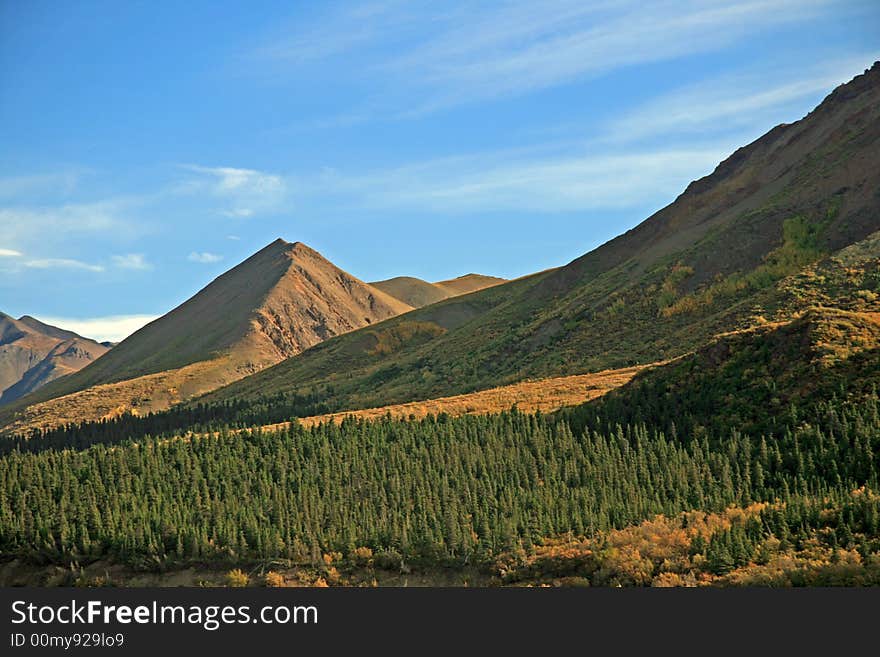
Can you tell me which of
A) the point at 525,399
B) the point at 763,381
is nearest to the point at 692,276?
the point at 525,399

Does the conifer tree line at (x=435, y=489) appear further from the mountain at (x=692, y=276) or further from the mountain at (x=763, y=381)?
the mountain at (x=692, y=276)

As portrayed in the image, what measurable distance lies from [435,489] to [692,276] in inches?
2880

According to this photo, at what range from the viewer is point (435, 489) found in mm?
52188

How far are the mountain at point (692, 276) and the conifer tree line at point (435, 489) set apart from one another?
38131 millimetres

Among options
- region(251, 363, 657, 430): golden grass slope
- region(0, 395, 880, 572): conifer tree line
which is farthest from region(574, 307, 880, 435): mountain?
region(251, 363, 657, 430): golden grass slope

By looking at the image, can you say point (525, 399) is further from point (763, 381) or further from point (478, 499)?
point (478, 499)

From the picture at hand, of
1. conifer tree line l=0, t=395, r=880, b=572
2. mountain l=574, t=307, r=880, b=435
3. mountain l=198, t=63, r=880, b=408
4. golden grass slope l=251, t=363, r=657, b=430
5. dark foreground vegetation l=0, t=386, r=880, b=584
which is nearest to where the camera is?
dark foreground vegetation l=0, t=386, r=880, b=584

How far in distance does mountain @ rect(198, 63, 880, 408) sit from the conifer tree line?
3813 centimetres

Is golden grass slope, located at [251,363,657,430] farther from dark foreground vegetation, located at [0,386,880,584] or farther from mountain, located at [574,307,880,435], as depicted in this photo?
dark foreground vegetation, located at [0,386,880,584]

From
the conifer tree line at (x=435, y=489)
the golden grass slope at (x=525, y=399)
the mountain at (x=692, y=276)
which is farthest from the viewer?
the mountain at (x=692, y=276)

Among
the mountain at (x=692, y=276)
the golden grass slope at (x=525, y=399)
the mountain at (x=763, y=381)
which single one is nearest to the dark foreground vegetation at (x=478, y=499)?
the mountain at (x=763, y=381)

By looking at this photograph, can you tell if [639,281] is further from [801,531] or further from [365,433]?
[801,531]

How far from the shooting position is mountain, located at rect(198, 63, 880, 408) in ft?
340

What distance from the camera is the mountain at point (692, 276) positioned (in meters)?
104
